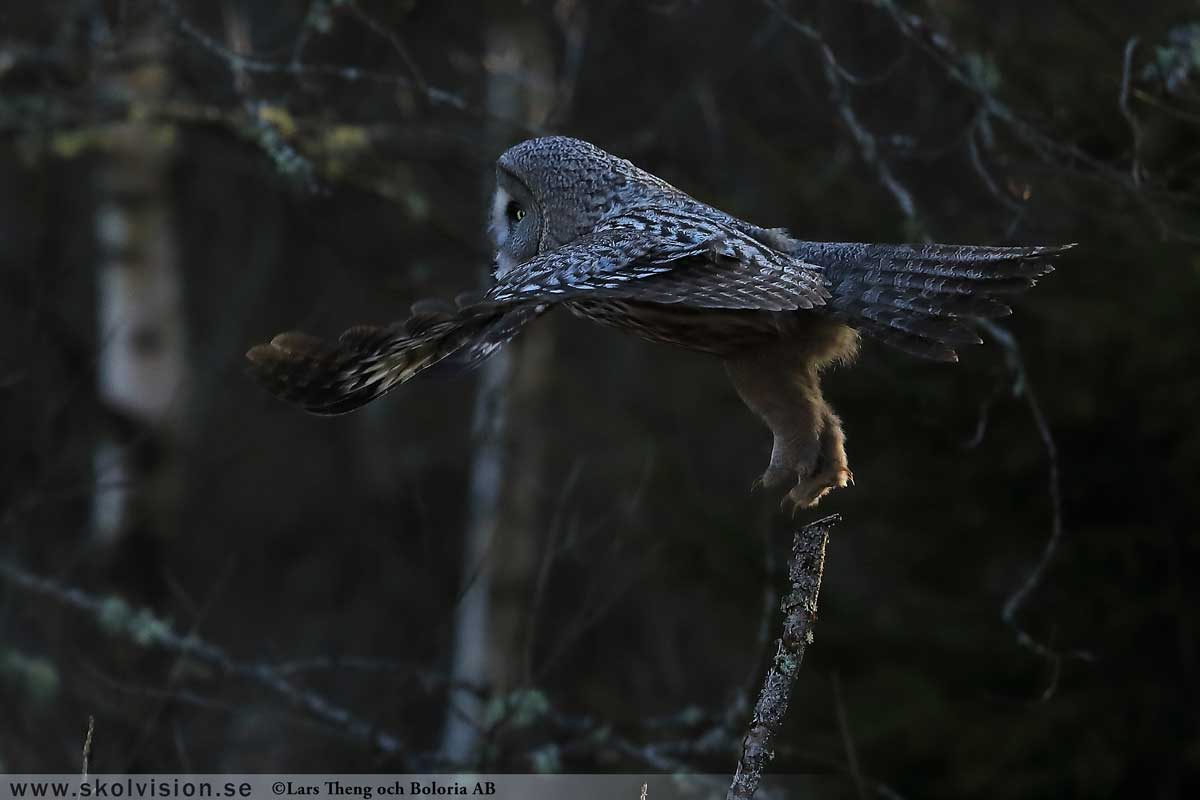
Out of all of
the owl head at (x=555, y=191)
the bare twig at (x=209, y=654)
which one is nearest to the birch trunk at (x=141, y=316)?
the bare twig at (x=209, y=654)

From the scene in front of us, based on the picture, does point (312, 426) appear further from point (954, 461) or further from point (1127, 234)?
point (1127, 234)

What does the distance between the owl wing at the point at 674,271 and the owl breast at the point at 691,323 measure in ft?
0.33

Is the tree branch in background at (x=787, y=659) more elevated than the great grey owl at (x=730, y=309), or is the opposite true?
the great grey owl at (x=730, y=309)

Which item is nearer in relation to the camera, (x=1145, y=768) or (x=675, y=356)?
(x=1145, y=768)

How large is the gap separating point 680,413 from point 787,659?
18.0 feet

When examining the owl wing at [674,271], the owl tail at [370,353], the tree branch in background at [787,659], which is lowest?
the tree branch in background at [787,659]

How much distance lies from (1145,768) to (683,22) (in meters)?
4.39

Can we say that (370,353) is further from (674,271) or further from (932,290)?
(932,290)

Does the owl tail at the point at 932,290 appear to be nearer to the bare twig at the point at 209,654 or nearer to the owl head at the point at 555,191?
the owl head at the point at 555,191

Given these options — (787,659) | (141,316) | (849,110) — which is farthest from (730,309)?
(141,316)

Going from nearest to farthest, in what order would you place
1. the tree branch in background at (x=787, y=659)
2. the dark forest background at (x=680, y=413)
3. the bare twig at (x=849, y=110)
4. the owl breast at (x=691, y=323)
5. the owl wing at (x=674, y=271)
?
the tree branch in background at (x=787, y=659), the owl wing at (x=674, y=271), the owl breast at (x=691, y=323), the bare twig at (x=849, y=110), the dark forest background at (x=680, y=413)

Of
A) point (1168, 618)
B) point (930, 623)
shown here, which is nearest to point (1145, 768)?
point (1168, 618)

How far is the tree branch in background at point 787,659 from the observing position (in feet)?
8.49

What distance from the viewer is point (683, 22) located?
8.25 meters
